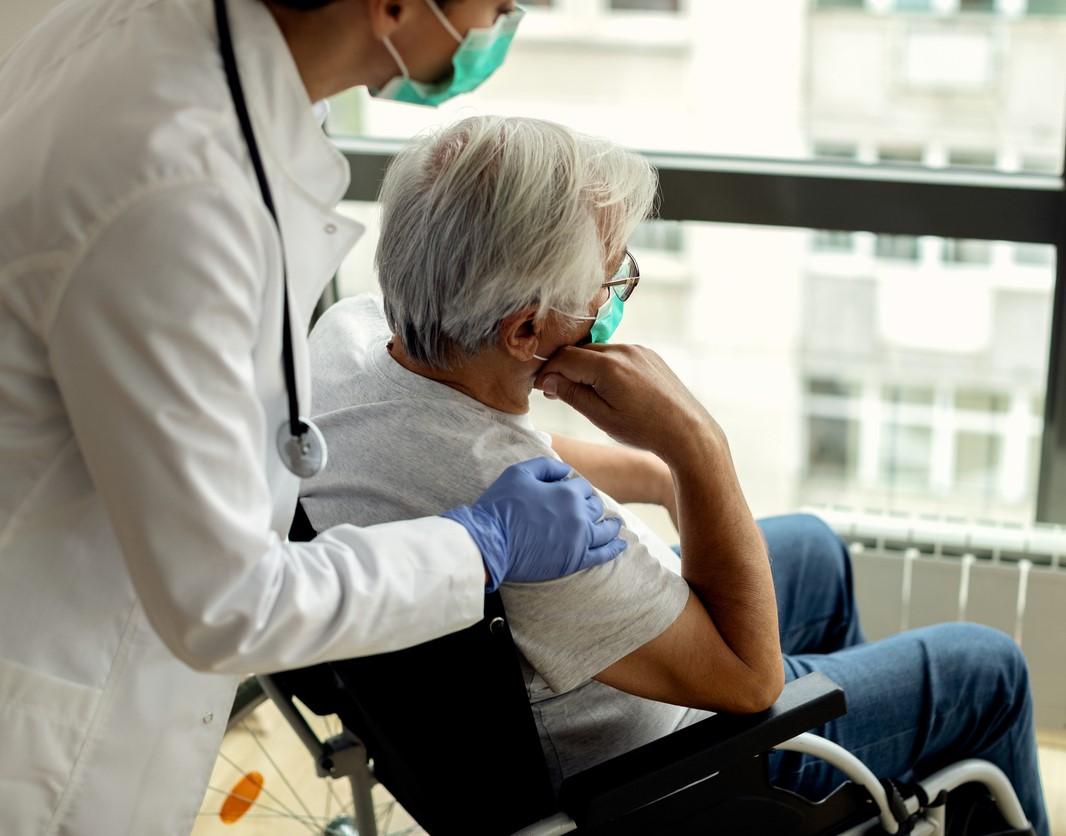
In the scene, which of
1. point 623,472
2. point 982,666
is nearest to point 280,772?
point 623,472

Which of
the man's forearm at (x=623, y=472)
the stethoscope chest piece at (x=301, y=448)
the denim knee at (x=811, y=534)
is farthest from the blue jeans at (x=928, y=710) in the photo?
the stethoscope chest piece at (x=301, y=448)

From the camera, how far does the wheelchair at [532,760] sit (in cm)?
128

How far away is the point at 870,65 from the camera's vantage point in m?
2.29

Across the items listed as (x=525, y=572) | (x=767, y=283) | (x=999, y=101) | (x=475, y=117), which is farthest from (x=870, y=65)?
(x=525, y=572)

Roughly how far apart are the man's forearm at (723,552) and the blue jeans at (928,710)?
0.83ft

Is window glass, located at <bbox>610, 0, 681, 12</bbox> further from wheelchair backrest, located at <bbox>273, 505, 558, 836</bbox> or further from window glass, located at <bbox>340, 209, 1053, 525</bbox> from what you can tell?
wheelchair backrest, located at <bbox>273, 505, 558, 836</bbox>

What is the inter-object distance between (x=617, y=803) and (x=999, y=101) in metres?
1.57

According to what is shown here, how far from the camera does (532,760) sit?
1.32 m

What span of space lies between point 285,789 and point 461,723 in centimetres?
102

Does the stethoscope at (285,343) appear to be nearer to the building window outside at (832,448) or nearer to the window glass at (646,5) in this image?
the window glass at (646,5)

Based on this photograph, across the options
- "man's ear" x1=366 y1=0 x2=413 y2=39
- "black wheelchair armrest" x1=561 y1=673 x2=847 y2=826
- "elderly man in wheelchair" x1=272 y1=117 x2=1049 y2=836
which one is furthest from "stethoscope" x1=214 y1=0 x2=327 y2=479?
"black wheelchair armrest" x1=561 y1=673 x2=847 y2=826

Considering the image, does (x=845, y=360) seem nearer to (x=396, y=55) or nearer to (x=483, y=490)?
(x=483, y=490)

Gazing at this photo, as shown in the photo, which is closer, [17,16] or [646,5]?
[17,16]

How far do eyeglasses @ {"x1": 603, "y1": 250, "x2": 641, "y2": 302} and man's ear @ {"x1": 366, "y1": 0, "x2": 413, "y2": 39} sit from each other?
46 cm
